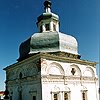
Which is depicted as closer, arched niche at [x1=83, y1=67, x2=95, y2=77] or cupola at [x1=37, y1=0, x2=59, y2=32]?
arched niche at [x1=83, y1=67, x2=95, y2=77]

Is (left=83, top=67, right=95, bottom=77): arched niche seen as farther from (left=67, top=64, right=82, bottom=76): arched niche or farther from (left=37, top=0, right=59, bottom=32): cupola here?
(left=37, top=0, right=59, bottom=32): cupola

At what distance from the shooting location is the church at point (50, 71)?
17.6 m

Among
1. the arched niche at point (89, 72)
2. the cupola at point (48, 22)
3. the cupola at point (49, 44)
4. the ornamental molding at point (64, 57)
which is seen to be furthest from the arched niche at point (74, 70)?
the cupola at point (48, 22)

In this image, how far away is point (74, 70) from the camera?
65.2 ft

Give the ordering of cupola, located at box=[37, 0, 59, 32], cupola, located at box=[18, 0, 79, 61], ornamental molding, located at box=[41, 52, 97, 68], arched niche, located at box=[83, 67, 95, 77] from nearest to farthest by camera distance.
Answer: ornamental molding, located at box=[41, 52, 97, 68] < cupola, located at box=[18, 0, 79, 61] < arched niche, located at box=[83, 67, 95, 77] < cupola, located at box=[37, 0, 59, 32]

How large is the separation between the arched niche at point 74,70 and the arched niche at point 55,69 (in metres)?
0.96

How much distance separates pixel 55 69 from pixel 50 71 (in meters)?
0.63

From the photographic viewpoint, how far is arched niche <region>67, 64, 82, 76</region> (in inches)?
769

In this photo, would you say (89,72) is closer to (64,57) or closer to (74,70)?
(74,70)

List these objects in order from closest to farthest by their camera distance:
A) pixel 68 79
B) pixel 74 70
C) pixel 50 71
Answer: pixel 50 71, pixel 68 79, pixel 74 70

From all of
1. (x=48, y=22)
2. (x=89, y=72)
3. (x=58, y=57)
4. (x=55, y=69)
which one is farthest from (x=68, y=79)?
(x=48, y=22)

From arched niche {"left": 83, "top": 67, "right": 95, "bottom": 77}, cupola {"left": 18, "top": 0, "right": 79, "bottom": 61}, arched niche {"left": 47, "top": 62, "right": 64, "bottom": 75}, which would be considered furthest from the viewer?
arched niche {"left": 83, "top": 67, "right": 95, "bottom": 77}

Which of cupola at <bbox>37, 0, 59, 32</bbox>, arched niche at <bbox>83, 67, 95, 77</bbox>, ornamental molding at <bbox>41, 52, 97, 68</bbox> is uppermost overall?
cupola at <bbox>37, 0, 59, 32</bbox>

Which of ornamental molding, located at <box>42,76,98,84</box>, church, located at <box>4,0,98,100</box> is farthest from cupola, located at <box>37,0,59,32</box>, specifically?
ornamental molding, located at <box>42,76,98,84</box>
